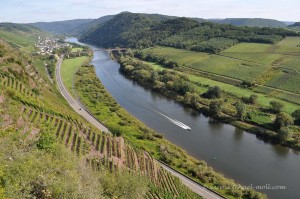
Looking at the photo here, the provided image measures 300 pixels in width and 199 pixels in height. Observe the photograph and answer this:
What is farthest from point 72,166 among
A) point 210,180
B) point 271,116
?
point 271,116

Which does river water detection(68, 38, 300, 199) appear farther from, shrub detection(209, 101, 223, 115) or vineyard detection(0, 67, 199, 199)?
vineyard detection(0, 67, 199, 199)

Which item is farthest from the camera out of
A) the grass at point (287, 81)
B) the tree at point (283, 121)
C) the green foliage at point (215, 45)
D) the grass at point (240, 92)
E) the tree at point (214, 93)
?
the green foliage at point (215, 45)

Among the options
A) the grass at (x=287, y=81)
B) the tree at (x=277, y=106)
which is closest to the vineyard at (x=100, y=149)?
the tree at (x=277, y=106)

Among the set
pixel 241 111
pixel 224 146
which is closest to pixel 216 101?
pixel 241 111

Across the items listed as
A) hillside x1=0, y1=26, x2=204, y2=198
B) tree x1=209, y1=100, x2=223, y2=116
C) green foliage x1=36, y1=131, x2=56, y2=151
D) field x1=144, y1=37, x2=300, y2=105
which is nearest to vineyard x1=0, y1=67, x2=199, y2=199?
hillside x1=0, y1=26, x2=204, y2=198

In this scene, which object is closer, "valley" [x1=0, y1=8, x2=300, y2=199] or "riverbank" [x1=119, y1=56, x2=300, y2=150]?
"valley" [x1=0, y1=8, x2=300, y2=199]

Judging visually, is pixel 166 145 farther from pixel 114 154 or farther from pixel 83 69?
pixel 83 69

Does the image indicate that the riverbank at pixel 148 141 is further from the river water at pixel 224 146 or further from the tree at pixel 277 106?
the tree at pixel 277 106
